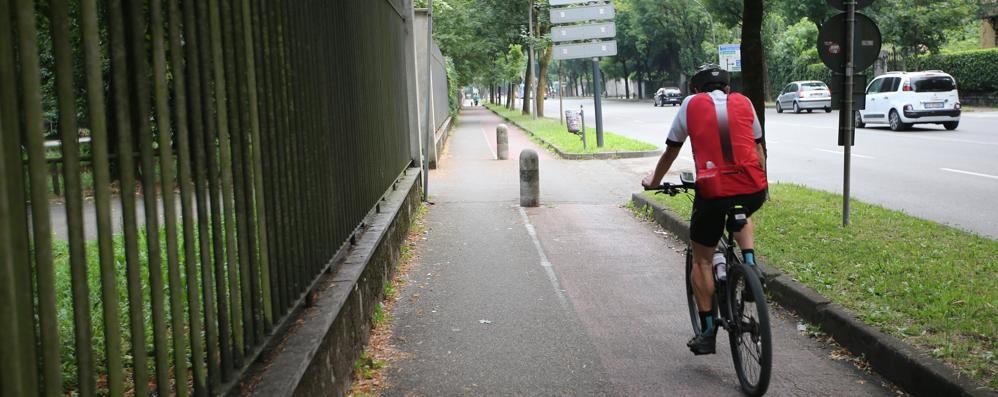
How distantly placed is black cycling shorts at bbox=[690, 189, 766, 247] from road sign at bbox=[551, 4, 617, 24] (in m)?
17.5

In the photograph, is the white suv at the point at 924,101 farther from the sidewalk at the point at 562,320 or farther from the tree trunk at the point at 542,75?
the tree trunk at the point at 542,75

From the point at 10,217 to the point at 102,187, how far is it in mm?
423

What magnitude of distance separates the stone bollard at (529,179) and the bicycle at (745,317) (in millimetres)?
7191

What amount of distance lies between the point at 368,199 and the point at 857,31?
5146 mm

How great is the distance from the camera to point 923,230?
8.39 metres

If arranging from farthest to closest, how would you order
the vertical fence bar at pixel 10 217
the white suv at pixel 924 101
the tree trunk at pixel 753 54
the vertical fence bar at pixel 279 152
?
1. the white suv at pixel 924 101
2. the tree trunk at pixel 753 54
3. the vertical fence bar at pixel 279 152
4. the vertical fence bar at pixel 10 217

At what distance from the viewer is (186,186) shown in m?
2.98

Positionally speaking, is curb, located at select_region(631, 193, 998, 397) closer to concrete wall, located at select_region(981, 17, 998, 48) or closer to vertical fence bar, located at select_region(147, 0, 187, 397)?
vertical fence bar, located at select_region(147, 0, 187, 397)

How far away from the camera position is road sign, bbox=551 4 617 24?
21.9 metres

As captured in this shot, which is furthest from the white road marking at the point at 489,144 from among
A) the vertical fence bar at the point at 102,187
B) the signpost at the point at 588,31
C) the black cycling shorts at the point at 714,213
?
the vertical fence bar at the point at 102,187

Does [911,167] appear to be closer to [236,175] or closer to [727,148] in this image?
[727,148]

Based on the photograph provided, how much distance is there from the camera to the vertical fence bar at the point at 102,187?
2.31 m

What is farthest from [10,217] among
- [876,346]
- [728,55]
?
[728,55]

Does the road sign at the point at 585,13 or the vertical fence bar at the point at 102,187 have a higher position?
the road sign at the point at 585,13
